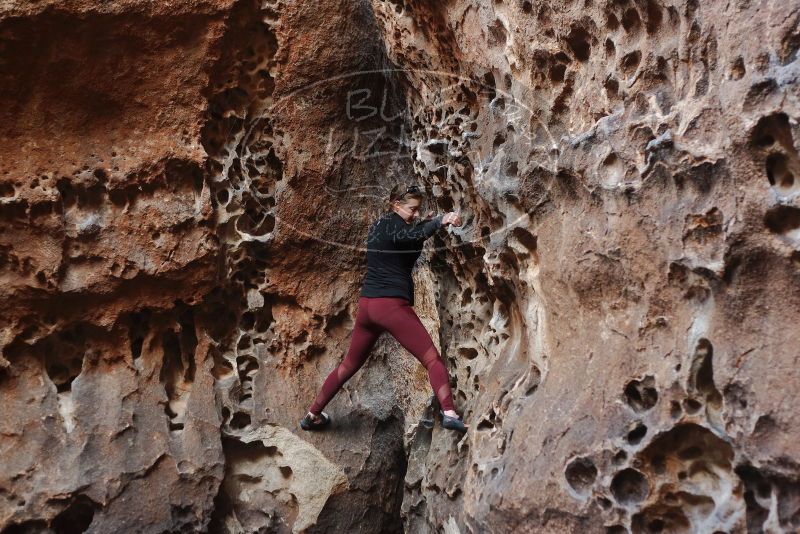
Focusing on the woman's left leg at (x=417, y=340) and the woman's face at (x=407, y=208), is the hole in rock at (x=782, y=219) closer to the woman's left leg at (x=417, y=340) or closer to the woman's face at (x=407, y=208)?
the woman's left leg at (x=417, y=340)

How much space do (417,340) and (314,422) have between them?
34.9 inches

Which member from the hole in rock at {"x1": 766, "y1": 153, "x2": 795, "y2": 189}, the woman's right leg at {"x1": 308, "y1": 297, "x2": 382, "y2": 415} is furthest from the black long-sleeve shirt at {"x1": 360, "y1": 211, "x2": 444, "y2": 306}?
the hole in rock at {"x1": 766, "y1": 153, "x2": 795, "y2": 189}

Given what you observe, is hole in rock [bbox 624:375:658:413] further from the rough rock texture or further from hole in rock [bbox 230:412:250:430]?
hole in rock [bbox 230:412:250:430]

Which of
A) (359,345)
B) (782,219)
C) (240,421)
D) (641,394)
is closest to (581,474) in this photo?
(641,394)

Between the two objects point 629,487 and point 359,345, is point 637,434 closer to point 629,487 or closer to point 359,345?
point 629,487

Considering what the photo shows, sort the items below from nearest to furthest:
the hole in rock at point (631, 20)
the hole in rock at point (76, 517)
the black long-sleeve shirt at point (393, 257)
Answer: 1. the hole in rock at point (631, 20)
2. the black long-sleeve shirt at point (393, 257)
3. the hole in rock at point (76, 517)

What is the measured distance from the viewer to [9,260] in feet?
13.6

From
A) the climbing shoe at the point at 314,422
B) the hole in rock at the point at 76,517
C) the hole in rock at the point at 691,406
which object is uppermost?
the hole in rock at the point at 691,406

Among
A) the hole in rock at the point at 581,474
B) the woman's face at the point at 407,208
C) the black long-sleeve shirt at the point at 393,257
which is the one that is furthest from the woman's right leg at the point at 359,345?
the hole in rock at the point at 581,474

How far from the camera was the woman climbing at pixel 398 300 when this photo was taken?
3.75m

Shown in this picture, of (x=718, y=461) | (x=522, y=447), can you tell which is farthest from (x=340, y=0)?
(x=718, y=461)

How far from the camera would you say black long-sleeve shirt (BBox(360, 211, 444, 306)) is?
12.7ft

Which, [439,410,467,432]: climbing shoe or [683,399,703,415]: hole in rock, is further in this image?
[439,410,467,432]: climbing shoe

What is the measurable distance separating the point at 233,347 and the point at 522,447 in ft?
6.40
